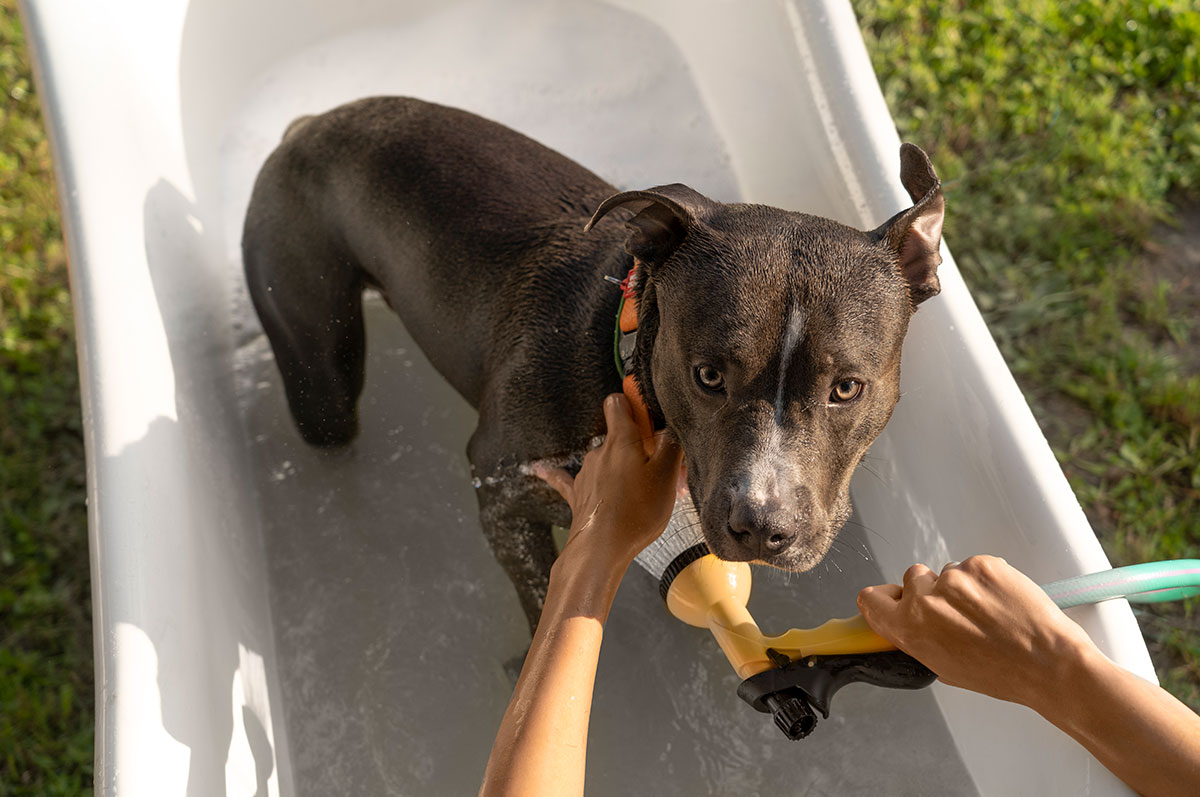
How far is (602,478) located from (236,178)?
3.10 meters

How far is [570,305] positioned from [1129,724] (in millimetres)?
1722

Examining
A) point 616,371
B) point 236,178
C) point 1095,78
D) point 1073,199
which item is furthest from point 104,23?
point 1095,78

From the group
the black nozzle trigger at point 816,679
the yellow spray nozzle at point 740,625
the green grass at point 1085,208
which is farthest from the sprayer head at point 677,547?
the green grass at point 1085,208

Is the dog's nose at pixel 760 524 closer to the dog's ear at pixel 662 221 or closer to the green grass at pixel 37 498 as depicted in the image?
the dog's ear at pixel 662 221

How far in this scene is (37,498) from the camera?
3930mm

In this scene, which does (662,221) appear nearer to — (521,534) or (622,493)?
(622,493)

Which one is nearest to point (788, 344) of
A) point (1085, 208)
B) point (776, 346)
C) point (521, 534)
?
point (776, 346)

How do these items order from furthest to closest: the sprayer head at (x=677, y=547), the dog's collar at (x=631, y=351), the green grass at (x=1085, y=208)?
the green grass at (x=1085, y=208) → the sprayer head at (x=677, y=547) → the dog's collar at (x=631, y=351)

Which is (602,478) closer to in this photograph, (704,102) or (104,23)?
(104,23)

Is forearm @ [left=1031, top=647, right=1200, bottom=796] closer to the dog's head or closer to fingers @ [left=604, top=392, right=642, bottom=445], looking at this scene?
the dog's head

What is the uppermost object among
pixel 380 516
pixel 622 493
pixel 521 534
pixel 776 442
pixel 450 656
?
pixel 776 442

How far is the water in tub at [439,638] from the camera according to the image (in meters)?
3.19

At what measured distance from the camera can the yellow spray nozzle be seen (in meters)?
2.47

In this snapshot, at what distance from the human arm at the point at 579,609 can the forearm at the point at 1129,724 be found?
3.08 feet
